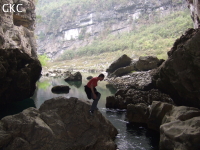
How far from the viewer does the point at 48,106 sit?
11.3 m

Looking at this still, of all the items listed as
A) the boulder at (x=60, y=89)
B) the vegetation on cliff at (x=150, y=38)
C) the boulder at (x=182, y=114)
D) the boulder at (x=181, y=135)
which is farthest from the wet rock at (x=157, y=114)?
the vegetation on cliff at (x=150, y=38)

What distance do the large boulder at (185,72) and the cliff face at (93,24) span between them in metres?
132

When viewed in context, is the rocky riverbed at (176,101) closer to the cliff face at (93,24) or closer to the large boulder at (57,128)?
the large boulder at (57,128)

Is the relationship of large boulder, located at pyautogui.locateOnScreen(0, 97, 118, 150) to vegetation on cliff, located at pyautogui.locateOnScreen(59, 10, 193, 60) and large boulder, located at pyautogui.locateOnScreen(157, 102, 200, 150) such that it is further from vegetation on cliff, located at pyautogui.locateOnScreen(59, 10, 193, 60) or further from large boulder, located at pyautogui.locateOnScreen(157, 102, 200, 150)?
vegetation on cliff, located at pyautogui.locateOnScreen(59, 10, 193, 60)

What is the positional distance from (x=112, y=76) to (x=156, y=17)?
110 m

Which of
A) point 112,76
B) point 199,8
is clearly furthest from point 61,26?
point 199,8

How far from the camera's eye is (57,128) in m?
10.1

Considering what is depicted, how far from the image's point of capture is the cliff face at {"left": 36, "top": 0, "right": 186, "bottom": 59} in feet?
486

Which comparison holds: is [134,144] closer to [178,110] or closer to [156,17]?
[178,110]

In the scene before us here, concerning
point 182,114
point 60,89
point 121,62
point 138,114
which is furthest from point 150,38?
point 182,114

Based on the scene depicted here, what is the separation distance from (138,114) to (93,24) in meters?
162

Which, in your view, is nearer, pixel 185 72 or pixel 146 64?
pixel 185 72

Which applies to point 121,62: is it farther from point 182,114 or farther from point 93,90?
point 93,90

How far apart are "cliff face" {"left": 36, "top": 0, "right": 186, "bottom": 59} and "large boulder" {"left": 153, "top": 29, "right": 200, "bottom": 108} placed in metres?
132
